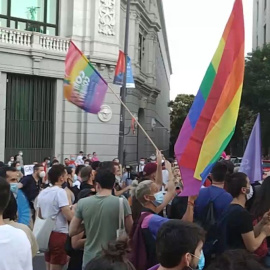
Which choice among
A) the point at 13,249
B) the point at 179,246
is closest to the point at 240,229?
the point at 179,246

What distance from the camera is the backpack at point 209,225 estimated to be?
4.51m

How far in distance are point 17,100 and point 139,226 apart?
62.6ft

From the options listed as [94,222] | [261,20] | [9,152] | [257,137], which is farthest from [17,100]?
[261,20]

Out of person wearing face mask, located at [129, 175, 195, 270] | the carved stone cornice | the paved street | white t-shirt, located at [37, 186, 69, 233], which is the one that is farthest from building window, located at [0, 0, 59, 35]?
person wearing face mask, located at [129, 175, 195, 270]

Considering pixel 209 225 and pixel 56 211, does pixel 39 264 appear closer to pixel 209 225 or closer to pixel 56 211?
pixel 56 211

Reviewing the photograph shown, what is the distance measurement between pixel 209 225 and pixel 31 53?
18.9 metres

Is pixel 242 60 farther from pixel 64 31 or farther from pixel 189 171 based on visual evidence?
pixel 64 31

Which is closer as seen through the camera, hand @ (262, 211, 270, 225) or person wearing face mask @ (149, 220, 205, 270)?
person wearing face mask @ (149, 220, 205, 270)

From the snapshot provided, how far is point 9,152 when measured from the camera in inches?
869

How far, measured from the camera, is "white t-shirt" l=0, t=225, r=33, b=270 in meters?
3.14

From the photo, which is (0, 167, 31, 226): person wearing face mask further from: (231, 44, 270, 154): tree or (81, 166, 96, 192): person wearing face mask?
(231, 44, 270, 154): tree

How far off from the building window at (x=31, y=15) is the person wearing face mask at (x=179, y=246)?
2144 cm

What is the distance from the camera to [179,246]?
2.75 metres

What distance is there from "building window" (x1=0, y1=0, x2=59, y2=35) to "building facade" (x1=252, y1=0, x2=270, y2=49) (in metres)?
28.8
